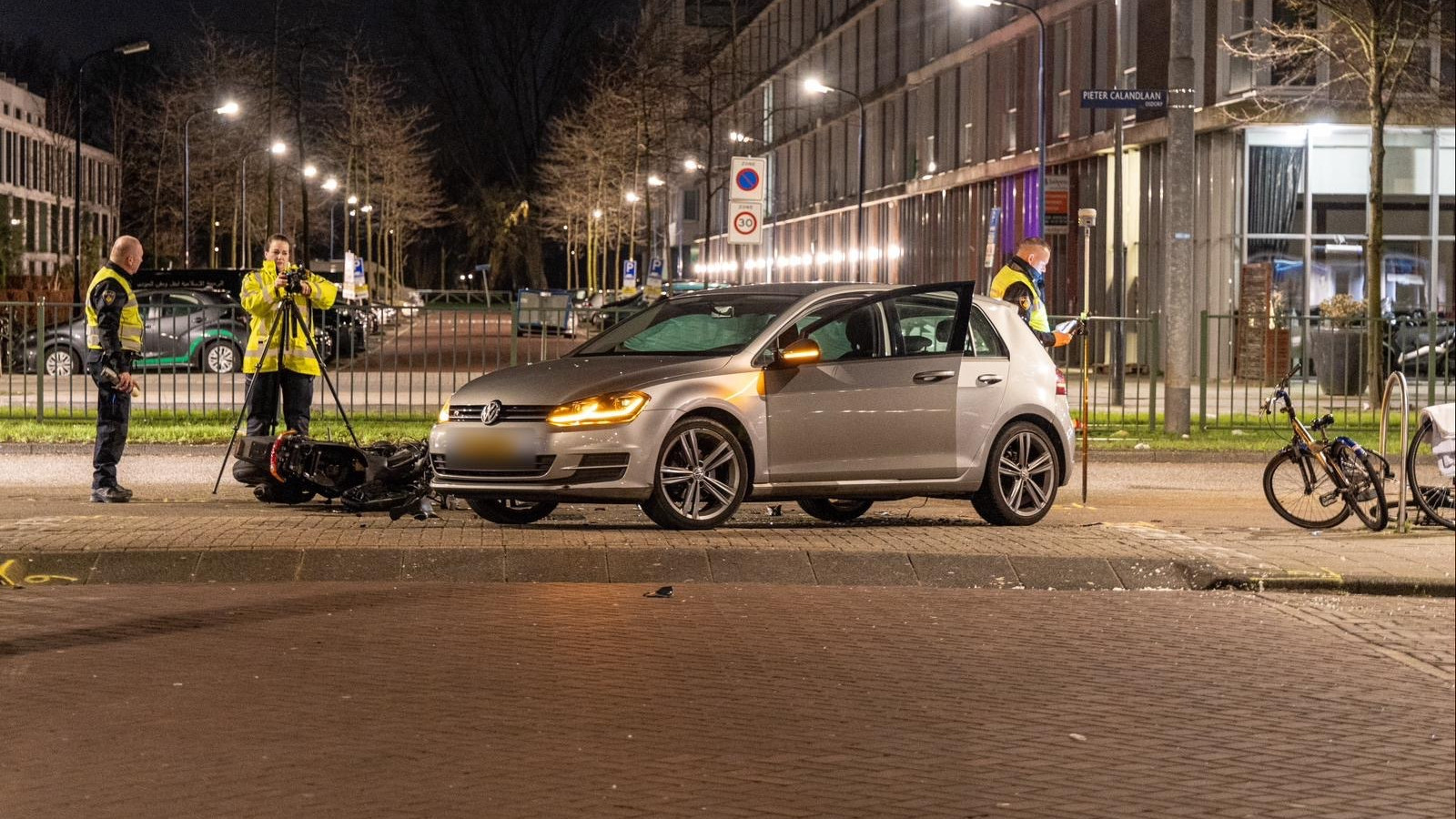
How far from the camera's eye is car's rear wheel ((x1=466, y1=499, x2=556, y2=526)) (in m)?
12.3

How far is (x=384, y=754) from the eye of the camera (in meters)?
6.28

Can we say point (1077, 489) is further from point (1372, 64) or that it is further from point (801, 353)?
point (1372, 64)

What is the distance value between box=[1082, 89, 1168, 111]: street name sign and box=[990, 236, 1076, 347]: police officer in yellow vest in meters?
5.14

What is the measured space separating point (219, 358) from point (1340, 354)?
39.2 ft

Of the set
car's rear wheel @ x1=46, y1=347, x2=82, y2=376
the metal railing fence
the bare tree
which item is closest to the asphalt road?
the metal railing fence

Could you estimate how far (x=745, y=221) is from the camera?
23.5 meters

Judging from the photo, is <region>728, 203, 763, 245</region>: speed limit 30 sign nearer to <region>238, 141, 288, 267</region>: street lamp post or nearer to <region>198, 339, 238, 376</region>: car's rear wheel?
<region>198, 339, 238, 376</region>: car's rear wheel

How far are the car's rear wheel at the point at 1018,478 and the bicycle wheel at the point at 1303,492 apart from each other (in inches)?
55.8

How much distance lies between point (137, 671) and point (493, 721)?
5.57 feet

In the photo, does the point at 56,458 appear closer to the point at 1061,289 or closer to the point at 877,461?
the point at 877,461

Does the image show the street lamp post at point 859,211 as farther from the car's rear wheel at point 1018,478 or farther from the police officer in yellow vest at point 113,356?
the car's rear wheel at point 1018,478

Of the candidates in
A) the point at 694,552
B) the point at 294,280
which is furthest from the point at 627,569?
the point at 294,280

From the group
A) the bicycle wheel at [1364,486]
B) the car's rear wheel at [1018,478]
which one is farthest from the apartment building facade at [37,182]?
the bicycle wheel at [1364,486]

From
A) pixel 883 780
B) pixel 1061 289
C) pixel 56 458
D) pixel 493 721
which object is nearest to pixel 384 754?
pixel 493 721
